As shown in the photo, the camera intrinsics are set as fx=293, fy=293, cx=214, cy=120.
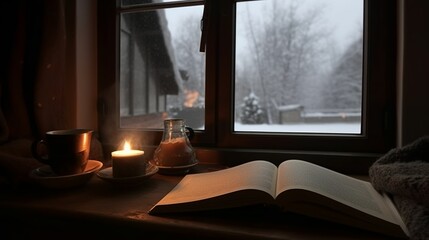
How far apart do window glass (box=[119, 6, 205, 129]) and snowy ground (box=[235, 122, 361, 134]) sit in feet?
0.65

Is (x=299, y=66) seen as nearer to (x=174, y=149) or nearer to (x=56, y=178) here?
(x=174, y=149)

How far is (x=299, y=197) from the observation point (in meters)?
0.53

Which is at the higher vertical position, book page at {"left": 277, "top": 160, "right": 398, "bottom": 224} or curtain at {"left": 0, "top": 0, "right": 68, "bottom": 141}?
curtain at {"left": 0, "top": 0, "right": 68, "bottom": 141}

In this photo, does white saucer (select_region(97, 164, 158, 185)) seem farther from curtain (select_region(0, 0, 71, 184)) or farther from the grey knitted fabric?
the grey knitted fabric

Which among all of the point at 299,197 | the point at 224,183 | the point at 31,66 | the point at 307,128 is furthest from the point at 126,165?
the point at 307,128

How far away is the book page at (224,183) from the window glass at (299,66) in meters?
0.37

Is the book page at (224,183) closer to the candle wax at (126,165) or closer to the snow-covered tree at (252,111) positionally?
the candle wax at (126,165)

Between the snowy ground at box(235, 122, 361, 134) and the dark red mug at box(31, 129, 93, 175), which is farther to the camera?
the snowy ground at box(235, 122, 361, 134)

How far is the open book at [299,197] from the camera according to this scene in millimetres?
517

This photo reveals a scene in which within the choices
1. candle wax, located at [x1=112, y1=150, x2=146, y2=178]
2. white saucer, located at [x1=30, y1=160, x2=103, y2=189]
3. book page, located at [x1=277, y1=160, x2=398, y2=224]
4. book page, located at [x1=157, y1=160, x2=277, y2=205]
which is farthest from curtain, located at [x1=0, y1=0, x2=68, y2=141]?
book page, located at [x1=277, y1=160, x2=398, y2=224]

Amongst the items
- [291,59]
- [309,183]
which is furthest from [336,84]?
[309,183]

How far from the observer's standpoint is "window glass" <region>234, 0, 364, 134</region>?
39.2 inches

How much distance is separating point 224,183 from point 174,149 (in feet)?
0.86

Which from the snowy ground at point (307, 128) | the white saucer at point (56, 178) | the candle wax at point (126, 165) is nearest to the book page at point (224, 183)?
the candle wax at point (126, 165)
